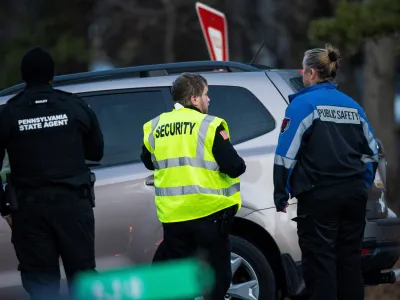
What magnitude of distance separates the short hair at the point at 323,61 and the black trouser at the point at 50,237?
1.56 m

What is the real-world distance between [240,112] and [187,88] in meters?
1.10

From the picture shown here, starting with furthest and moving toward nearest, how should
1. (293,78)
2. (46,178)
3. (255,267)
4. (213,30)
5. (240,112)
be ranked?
(213,30) < (293,78) < (240,112) < (255,267) < (46,178)

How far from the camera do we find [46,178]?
661 centimetres

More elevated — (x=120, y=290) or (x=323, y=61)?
(x=323, y=61)

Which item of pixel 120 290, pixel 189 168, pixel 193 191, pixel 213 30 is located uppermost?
pixel 213 30

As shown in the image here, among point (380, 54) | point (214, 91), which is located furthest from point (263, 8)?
point (214, 91)

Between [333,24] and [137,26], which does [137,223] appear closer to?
[333,24]

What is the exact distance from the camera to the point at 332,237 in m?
7.02

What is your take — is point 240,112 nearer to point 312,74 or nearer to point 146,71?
point 146,71

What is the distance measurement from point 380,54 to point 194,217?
344 inches

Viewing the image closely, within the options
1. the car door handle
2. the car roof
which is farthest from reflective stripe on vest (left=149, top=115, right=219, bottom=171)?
the car roof

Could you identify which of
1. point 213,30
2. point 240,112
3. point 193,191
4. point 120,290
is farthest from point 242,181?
point 213,30

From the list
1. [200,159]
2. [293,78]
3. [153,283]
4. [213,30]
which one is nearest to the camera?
[153,283]

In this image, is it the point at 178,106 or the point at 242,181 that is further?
the point at 242,181
